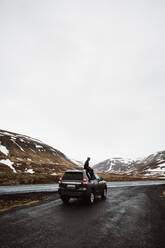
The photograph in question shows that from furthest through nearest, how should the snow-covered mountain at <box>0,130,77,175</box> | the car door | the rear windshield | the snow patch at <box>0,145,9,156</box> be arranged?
the snow patch at <box>0,145,9,156</box> < the snow-covered mountain at <box>0,130,77,175</box> < the car door < the rear windshield

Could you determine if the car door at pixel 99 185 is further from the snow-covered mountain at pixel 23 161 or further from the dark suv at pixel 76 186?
the snow-covered mountain at pixel 23 161

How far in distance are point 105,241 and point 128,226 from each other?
83.3 inches

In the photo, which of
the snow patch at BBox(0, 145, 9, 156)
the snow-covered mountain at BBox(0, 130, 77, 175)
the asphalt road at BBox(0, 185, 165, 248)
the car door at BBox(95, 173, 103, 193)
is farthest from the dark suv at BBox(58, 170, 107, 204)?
the snow patch at BBox(0, 145, 9, 156)

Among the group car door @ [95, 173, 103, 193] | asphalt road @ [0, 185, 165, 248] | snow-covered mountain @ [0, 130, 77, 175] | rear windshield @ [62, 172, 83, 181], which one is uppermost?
snow-covered mountain @ [0, 130, 77, 175]

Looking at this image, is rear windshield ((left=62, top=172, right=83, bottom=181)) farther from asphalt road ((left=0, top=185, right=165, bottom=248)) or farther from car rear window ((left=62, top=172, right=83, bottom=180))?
asphalt road ((left=0, top=185, right=165, bottom=248))

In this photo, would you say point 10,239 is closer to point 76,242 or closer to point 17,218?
point 76,242

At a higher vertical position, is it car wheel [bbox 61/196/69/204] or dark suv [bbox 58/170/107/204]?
dark suv [bbox 58/170/107/204]

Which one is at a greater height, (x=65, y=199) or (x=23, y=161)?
(x=23, y=161)

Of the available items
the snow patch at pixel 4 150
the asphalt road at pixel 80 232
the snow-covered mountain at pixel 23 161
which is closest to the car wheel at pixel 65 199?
the asphalt road at pixel 80 232

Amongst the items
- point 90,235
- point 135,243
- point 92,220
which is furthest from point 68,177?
point 135,243

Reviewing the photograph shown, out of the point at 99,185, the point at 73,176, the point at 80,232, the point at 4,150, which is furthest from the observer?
the point at 4,150

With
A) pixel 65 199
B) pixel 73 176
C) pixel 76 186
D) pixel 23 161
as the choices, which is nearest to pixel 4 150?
pixel 23 161

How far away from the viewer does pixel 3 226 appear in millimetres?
7203

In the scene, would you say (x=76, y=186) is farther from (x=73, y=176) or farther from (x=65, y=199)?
(x=65, y=199)
